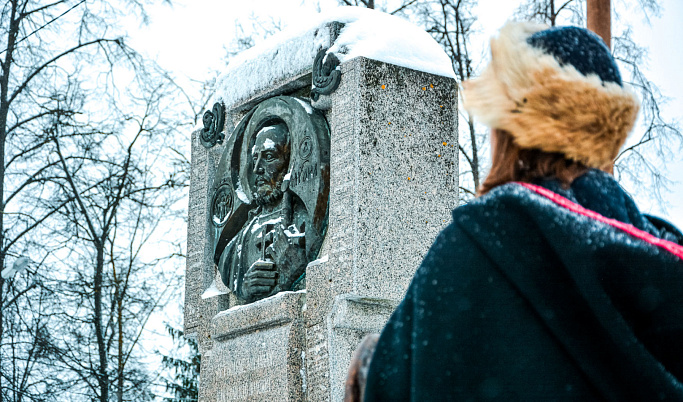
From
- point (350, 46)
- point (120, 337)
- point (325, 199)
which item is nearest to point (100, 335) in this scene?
point (120, 337)

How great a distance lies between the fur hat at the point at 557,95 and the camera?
1702 millimetres

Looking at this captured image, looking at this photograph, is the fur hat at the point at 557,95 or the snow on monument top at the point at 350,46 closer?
the fur hat at the point at 557,95

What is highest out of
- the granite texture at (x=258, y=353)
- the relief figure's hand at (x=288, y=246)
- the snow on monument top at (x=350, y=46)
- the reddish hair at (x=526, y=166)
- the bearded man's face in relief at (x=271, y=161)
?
the snow on monument top at (x=350, y=46)

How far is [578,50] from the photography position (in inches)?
69.7

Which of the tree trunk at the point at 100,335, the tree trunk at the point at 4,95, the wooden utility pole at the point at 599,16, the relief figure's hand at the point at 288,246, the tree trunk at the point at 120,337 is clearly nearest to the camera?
the relief figure's hand at the point at 288,246

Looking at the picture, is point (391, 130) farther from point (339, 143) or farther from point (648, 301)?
point (648, 301)

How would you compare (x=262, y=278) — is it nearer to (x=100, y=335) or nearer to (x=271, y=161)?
(x=271, y=161)

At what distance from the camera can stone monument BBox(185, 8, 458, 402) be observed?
4188mm

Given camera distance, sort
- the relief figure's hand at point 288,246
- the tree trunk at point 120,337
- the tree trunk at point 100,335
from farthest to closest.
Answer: the tree trunk at point 120,337 < the tree trunk at point 100,335 < the relief figure's hand at point 288,246

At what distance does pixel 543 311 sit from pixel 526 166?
0.30 metres

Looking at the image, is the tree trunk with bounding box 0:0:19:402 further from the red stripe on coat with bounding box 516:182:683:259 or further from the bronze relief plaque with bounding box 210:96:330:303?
the red stripe on coat with bounding box 516:182:683:259

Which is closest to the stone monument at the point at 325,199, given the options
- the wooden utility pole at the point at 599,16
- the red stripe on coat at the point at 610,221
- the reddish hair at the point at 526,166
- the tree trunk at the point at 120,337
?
the wooden utility pole at the point at 599,16

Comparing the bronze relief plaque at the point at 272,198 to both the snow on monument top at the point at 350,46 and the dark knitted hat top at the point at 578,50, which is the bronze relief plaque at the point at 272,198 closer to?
the snow on monument top at the point at 350,46

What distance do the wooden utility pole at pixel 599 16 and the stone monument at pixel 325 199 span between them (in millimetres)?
727
